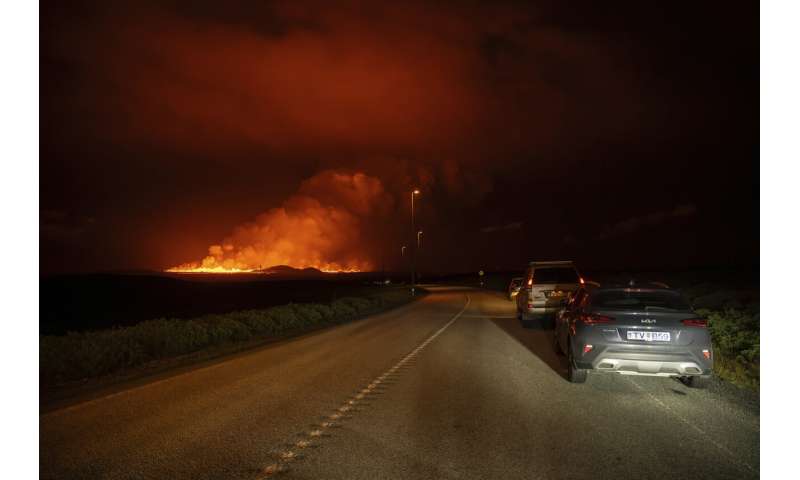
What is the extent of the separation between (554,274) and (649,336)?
1037 centimetres

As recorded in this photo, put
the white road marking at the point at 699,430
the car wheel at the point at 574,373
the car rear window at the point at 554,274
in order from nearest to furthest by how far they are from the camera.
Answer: the white road marking at the point at 699,430 < the car wheel at the point at 574,373 < the car rear window at the point at 554,274

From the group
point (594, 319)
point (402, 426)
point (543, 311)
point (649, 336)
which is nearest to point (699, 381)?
point (649, 336)

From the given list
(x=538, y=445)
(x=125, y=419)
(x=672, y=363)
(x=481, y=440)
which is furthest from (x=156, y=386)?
(x=672, y=363)

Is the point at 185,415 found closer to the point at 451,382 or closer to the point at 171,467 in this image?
the point at 171,467

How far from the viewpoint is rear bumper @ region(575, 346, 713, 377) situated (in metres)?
7.96

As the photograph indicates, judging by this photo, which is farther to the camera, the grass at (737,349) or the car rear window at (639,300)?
the grass at (737,349)

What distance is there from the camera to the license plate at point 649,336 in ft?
26.2

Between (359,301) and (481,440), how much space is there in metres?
27.5

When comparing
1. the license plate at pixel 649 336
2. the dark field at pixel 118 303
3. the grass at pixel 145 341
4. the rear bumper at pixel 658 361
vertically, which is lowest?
the dark field at pixel 118 303

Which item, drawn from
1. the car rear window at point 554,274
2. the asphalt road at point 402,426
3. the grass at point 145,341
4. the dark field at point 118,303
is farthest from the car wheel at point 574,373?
the dark field at point 118,303

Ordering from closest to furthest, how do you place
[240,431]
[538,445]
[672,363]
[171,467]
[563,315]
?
[171,467]
[538,445]
[240,431]
[672,363]
[563,315]

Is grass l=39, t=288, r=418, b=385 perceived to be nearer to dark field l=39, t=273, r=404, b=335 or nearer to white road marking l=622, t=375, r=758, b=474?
dark field l=39, t=273, r=404, b=335

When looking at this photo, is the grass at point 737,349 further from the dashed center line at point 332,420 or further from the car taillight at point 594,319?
the dashed center line at point 332,420

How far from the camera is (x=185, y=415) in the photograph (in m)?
6.93
